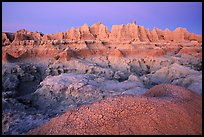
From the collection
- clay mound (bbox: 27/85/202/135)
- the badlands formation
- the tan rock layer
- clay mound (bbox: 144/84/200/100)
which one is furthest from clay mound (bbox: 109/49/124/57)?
clay mound (bbox: 27/85/202/135)

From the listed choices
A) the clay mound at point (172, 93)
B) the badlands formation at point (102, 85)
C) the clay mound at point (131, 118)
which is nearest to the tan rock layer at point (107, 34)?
the badlands formation at point (102, 85)

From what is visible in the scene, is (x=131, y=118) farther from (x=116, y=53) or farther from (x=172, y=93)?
(x=116, y=53)

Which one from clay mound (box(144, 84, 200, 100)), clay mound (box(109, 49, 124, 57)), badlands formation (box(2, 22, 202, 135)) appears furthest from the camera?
clay mound (box(109, 49, 124, 57))

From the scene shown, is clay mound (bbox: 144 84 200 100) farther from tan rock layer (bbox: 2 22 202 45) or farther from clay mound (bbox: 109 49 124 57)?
tan rock layer (bbox: 2 22 202 45)

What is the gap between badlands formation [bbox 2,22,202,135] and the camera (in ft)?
17.7

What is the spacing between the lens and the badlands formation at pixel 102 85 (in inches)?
213

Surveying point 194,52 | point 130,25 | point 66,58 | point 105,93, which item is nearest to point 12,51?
point 66,58

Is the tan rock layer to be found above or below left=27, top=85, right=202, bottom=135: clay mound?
above

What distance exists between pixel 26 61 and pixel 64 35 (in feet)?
45.2

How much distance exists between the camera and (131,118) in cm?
537

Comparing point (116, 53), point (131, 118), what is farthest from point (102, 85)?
point (116, 53)

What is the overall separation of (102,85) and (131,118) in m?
10.9

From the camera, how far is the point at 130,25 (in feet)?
120

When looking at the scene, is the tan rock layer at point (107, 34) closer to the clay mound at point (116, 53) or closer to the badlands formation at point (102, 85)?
the badlands formation at point (102, 85)
